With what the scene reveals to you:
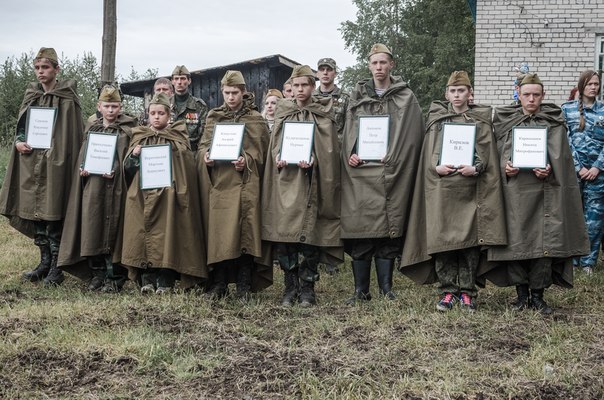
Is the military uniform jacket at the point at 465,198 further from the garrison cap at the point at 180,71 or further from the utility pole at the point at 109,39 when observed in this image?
the utility pole at the point at 109,39

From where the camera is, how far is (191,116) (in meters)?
8.43

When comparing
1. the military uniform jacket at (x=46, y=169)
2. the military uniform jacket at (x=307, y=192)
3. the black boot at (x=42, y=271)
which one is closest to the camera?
the military uniform jacket at (x=307, y=192)

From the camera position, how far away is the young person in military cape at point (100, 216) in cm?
734

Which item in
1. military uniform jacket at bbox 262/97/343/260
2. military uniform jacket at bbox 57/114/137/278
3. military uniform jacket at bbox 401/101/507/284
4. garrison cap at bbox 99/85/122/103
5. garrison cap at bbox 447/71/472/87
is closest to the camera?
military uniform jacket at bbox 401/101/507/284

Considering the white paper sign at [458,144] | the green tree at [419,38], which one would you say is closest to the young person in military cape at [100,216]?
the white paper sign at [458,144]

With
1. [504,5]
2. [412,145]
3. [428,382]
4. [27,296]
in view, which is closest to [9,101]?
[504,5]

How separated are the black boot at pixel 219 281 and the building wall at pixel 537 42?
736 cm

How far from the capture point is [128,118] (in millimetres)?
7645

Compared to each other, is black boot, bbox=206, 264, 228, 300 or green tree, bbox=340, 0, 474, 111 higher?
green tree, bbox=340, 0, 474, 111

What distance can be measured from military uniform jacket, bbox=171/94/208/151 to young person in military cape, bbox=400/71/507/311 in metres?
2.88

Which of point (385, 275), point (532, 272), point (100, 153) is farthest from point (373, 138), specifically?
point (100, 153)

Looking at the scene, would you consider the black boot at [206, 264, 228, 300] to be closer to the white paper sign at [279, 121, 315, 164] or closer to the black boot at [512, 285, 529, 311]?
the white paper sign at [279, 121, 315, 164]

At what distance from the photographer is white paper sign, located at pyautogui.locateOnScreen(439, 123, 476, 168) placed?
6352 mm

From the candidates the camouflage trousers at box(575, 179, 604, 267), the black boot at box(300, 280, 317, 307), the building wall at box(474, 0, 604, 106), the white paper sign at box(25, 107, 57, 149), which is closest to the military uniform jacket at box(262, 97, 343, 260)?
the black boot at box(300, 280, 317, 307)
